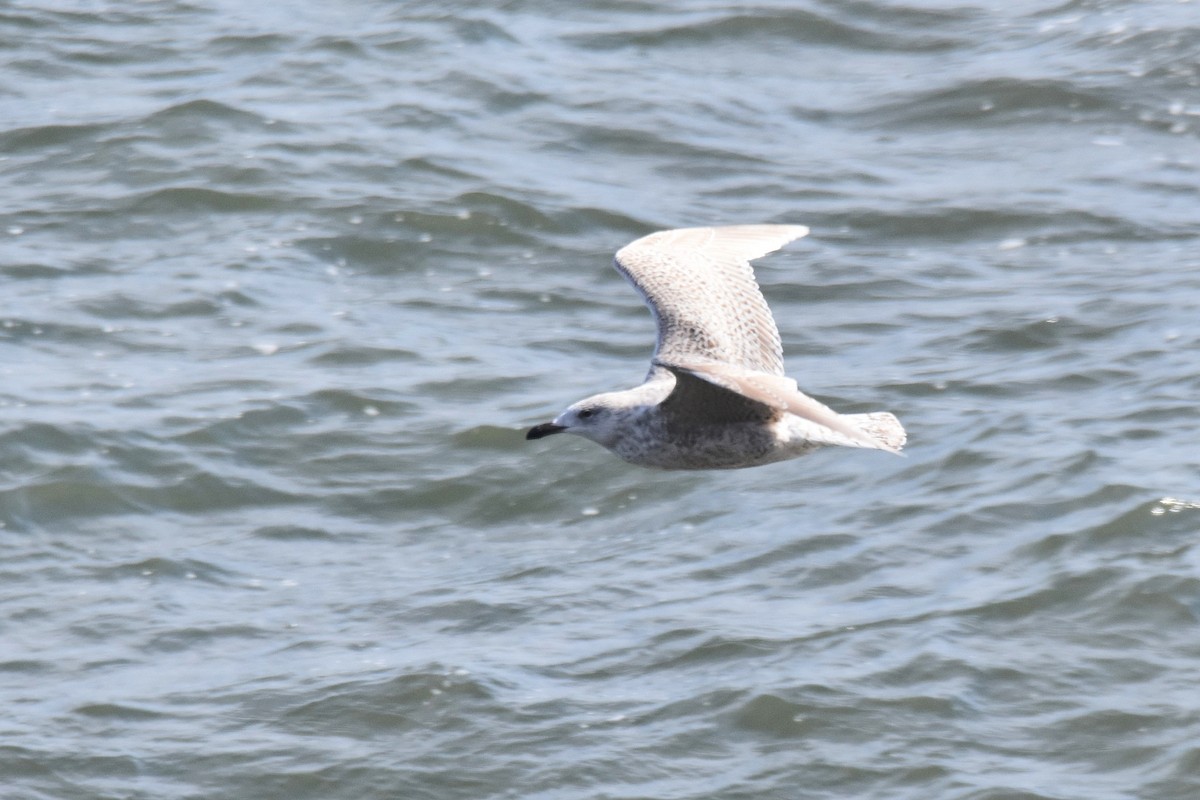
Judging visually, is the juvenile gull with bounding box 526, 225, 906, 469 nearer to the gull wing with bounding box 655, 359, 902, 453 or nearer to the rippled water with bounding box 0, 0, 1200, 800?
the gull wing with bounding box 655, 359, 902, 453

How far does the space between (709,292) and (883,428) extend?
1242 millimetres

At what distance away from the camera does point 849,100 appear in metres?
14.2

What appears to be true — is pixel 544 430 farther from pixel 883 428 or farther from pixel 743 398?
pixel 883 428

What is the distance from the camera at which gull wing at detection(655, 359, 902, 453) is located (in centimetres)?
557

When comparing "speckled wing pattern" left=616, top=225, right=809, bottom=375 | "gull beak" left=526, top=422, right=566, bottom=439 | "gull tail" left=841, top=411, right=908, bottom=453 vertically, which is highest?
"speckled wing pattern" left=616, top=225, right=809, bottom=375

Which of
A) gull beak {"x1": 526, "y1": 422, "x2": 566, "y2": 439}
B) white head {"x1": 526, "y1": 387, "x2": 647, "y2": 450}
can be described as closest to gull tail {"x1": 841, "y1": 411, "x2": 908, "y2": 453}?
white head {"x1": 526, "y1": 387, "x2": 647, "y2": 450}

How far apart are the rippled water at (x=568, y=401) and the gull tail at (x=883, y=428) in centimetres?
176

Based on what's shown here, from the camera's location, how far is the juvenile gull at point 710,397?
6000 millimetres

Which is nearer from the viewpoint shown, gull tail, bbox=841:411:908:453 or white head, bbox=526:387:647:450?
gull tail, bbox=841:411:908:453

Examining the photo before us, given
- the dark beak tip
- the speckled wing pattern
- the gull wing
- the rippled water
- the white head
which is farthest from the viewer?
the rippled water

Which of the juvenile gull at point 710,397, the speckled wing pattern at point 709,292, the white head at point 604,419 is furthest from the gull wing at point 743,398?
the speckled wing pattern at point 709,292

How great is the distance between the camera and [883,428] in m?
6.53

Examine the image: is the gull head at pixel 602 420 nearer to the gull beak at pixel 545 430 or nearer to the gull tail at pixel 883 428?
the gull beak at pixel 545 430

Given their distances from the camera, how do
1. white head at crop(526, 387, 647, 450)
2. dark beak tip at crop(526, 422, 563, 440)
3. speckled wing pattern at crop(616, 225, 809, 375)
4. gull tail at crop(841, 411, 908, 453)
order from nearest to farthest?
gull tail at crop(841, 411, 908, 453), dark beak tip at crop(526, 422, 563, 440), white head at crop(526, 387, 647, 450), speckled wing pattern at crop(616, 225, 809, 375)
